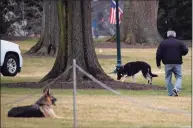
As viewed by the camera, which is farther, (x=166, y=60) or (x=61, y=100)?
(x=166, y=60)

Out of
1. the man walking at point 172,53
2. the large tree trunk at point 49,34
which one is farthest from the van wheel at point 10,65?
the large tree trunk at point 49,34

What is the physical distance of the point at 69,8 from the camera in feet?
71.9

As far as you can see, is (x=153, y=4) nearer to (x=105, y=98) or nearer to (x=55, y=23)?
(x=55, y=23)

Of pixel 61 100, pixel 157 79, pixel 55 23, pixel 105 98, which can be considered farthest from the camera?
pixel 55 23

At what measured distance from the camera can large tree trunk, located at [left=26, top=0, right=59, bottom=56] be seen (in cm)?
3809

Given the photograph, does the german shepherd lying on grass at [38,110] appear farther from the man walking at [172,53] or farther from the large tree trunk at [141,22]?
the large tree trunk at [141,22]

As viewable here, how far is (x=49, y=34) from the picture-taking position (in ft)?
126

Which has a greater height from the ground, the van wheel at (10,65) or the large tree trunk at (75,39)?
the large tree trunk at (75,39)

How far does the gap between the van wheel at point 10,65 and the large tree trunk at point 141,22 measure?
2678 centimetres

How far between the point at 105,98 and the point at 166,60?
7.41ft

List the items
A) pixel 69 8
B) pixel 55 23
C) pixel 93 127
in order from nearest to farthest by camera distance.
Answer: pixel 93 127, pixel 69 8, pixel 55 23

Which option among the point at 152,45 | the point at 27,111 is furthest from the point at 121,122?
the point at 152,45

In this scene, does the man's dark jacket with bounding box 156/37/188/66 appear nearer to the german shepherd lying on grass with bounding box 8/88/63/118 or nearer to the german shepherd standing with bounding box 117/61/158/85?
the german shepherd standing with bounding box 117/61/158/85

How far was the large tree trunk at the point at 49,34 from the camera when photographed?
38.1 metres
